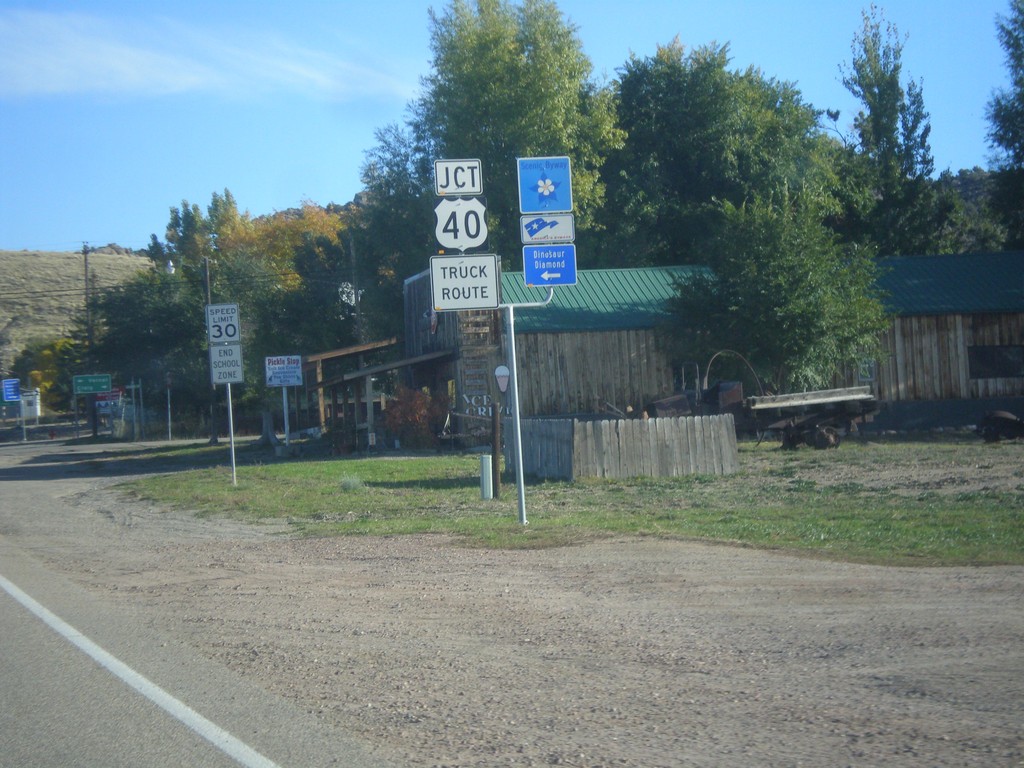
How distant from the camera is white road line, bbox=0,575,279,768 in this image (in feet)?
18.0

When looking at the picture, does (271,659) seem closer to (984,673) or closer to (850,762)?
(850,762)

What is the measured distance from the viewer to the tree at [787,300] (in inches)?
1198

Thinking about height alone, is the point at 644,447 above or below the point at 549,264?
below

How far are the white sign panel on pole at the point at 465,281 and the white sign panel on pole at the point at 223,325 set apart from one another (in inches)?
356

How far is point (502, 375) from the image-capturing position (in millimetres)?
32344

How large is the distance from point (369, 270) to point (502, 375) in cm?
1935

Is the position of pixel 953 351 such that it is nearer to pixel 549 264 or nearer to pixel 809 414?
pixel 809 414

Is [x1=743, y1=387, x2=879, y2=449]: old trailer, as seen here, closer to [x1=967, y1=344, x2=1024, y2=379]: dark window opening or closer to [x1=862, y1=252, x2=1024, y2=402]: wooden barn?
[x1=862, y1=252, x2=1024, y2=402]: wooden barn

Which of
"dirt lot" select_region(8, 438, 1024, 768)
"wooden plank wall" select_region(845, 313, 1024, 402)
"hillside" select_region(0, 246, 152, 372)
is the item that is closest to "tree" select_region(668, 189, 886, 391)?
"wooden plank wall" select_region(845, 313, 1024, 402)

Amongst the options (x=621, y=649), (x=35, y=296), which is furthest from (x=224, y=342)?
(x=35, y=296)

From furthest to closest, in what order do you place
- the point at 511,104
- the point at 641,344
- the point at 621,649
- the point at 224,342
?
the point at 511,104, the point at 641,344, the point at 224,342, the point at 621,649

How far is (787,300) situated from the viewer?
1195 inches

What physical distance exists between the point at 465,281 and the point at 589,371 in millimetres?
20521

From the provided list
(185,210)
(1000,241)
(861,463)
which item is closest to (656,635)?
(861,463)
